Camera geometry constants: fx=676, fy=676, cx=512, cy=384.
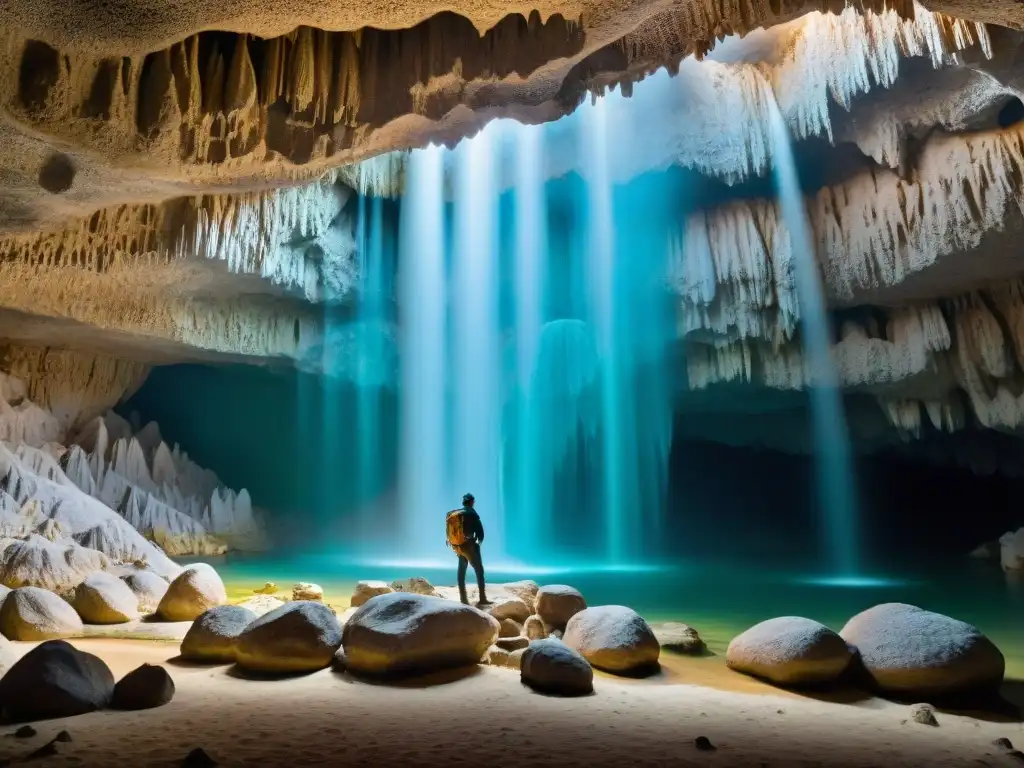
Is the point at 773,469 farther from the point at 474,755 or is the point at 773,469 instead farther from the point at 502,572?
the point at 474,755

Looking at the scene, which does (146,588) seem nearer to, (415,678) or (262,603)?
(262,603)

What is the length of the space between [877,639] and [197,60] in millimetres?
8081

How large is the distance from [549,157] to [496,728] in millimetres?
15668

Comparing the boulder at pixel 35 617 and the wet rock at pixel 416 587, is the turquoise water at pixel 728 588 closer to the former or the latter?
the wet rock at pixel 416 587

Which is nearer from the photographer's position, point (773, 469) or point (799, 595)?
point (799, 595)

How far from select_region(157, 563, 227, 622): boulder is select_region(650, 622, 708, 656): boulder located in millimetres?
5574

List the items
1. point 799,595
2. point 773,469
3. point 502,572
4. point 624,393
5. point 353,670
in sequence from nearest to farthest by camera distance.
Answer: point 353,670 < point 799,595 < point 502,572 < point 624,393 < point 773,469

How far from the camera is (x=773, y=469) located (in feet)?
90.6

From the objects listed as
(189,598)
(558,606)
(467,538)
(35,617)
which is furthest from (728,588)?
(35,617)

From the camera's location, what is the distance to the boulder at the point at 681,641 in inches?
292

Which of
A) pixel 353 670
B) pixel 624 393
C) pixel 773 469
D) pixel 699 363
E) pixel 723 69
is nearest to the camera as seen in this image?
pixel 353 670

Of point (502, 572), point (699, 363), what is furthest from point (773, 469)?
point (502, 572)

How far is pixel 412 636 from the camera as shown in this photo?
5.76 metres

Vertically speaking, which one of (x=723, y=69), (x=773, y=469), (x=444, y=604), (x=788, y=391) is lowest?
(x=444, y=604)
